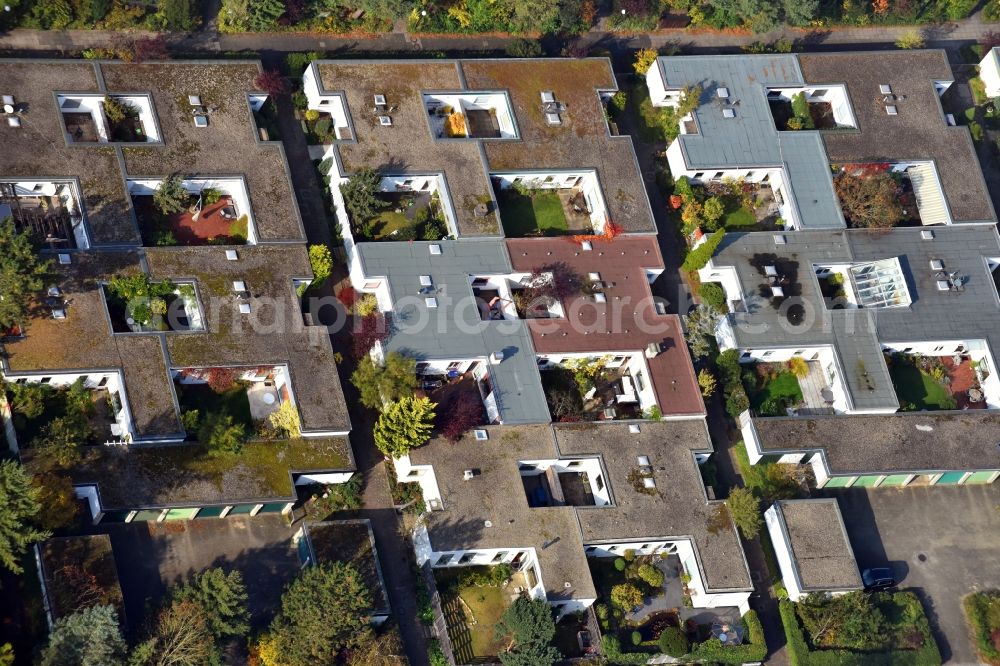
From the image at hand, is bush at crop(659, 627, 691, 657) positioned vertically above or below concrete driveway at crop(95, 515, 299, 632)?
below

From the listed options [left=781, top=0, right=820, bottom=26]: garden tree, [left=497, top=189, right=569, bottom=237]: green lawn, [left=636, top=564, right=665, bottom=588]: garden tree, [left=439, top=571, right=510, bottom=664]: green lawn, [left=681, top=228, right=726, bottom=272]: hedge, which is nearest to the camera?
[left=439, top=571, right=510, bottom=664]: green lawn

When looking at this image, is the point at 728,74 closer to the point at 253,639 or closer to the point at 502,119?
the point at 502,119

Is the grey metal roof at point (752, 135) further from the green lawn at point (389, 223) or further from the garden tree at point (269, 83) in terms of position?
the garden tree at point (269, 83)

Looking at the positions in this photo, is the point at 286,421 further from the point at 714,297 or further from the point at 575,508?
the point at 714,297

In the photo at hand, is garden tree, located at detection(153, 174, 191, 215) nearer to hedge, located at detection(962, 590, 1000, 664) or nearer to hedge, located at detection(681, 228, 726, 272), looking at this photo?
hedge, located at detection(681, 228, 726, 272)

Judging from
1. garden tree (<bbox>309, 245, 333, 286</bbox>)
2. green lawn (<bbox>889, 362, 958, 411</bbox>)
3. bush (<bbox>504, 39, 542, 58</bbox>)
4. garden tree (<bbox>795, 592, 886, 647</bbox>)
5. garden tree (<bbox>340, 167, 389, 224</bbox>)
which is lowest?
garden tree (<bbox>795, 592, 886, 647</bbox>)

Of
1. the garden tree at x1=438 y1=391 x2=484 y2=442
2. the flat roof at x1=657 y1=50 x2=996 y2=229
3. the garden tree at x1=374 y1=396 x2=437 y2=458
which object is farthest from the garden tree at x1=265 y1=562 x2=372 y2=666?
the flat roof at x1=657 y1=50 x2=996 y2=229
